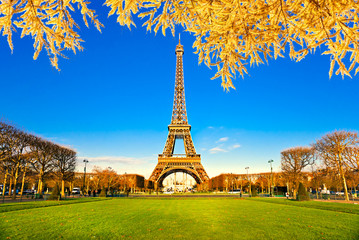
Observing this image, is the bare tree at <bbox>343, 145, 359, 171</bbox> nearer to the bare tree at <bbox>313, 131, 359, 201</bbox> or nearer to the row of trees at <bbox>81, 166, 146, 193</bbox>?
the bare tree at <bbox>313, 131, 359, 201</bbox>

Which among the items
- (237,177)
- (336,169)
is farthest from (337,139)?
(237,177)

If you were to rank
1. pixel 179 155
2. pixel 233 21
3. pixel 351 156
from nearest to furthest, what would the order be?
pixel 233 21 → pixel 351 156 → pixel 179 155

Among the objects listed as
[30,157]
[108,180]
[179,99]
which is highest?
[179,99]

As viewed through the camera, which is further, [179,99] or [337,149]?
[179,99]

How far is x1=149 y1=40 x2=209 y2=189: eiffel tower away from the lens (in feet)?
182

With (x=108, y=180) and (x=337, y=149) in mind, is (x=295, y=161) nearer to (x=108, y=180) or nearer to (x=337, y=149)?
(x=337, y=149)

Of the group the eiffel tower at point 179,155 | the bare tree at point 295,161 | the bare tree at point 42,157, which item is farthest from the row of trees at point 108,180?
the bare tree at point 295,161

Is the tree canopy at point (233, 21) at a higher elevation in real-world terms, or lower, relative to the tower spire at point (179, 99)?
lower

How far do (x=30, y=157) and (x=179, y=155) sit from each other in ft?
112

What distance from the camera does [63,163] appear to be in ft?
132

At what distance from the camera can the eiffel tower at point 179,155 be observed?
2190 inches

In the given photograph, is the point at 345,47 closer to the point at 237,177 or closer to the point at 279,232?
the point at 279,232

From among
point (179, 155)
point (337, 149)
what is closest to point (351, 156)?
point (337, 149)

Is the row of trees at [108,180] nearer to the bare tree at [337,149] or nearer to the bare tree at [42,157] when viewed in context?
the bare tree at [42,157]
